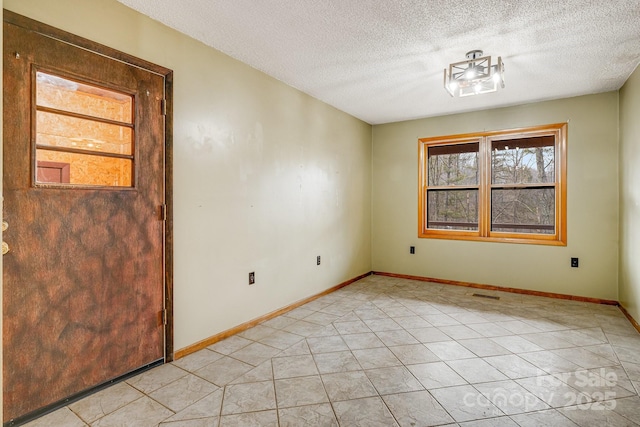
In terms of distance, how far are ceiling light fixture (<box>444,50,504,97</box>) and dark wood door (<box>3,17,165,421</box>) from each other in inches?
98.9

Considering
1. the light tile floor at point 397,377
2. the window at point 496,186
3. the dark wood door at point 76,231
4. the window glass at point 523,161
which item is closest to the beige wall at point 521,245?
the window at point 496,186

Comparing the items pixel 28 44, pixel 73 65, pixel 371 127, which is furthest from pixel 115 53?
pixel 371 127

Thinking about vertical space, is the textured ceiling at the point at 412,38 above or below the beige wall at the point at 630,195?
above

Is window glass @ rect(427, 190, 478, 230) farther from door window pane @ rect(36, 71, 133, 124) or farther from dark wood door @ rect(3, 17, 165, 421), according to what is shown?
door window pane @ rect(36, 71, 133, 124)

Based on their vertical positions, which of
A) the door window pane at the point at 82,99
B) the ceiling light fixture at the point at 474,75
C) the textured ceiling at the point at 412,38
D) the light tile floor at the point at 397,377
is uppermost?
the textured ceiling at the point at 412,38

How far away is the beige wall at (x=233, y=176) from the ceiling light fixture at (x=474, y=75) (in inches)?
68.8

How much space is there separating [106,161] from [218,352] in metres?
1.69

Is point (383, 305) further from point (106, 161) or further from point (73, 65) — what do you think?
point (73, 65)

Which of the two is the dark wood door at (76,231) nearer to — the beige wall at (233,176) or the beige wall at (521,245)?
the beige wall at (233,176)

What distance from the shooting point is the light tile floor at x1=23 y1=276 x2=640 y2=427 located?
191 centimetres

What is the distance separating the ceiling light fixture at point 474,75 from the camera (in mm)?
2863

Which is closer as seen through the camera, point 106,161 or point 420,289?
point 106,161

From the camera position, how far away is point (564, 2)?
2252 mm

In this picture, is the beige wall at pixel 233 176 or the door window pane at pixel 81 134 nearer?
the door window pane at pixel 81 134
